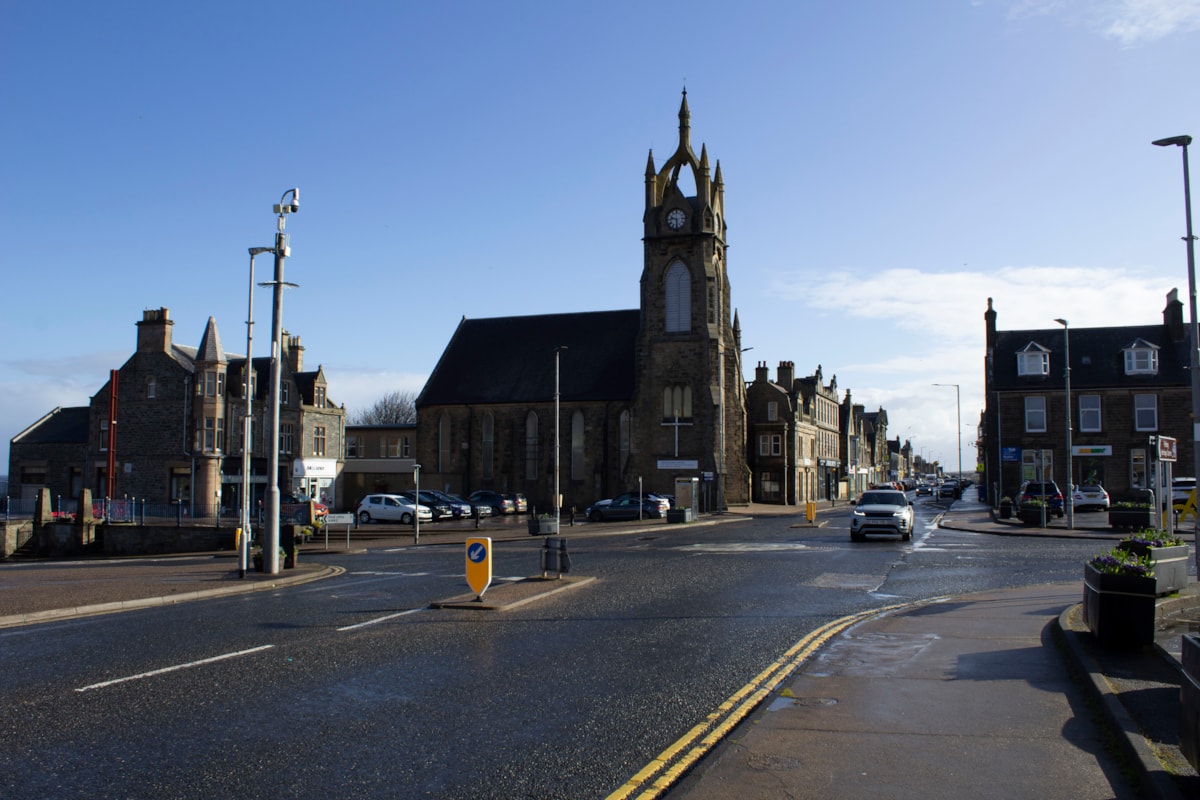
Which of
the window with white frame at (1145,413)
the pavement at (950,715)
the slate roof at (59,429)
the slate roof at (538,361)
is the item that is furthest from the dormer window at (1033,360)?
the slate roof at (59,429)

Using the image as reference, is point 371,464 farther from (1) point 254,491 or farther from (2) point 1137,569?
(2) point 1137,569

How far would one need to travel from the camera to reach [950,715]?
7.69 metres

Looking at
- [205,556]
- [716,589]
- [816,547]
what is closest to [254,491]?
[205,556]

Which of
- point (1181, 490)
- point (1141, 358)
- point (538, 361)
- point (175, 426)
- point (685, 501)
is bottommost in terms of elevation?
point (685, 501)

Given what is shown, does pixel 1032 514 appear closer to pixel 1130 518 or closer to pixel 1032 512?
pixel 1032 512

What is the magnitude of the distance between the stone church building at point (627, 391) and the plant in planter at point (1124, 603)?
4745 cm

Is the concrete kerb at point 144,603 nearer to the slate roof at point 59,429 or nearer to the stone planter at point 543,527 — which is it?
the stone planter at point 543,527

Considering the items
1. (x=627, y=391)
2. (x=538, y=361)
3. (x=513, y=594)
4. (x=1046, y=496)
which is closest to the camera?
(x=513, y=594)

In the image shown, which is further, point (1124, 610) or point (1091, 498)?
point (1091, 498)

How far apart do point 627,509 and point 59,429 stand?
4047cm

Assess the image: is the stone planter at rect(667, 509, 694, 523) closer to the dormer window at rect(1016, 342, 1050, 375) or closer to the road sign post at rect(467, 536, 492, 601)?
the dormer window at rect(1016, 342, 1050, 375)

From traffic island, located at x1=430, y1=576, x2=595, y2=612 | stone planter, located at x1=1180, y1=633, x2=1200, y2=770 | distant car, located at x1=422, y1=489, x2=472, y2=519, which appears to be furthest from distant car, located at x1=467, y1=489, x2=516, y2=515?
stone planter, located at x1=1180, y1=633, x2=1200, y2=770

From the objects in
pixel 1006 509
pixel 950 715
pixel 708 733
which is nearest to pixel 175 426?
pixel 1006 509

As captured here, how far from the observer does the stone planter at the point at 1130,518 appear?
103ft
